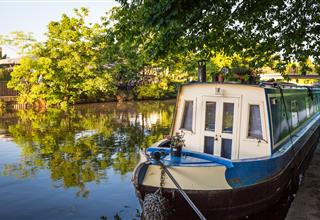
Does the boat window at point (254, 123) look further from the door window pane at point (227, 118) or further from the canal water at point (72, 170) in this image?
the canal water at point (72, 170)

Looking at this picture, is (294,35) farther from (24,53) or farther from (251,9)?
(24,53)

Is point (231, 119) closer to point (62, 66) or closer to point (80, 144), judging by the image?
point (80, 144)

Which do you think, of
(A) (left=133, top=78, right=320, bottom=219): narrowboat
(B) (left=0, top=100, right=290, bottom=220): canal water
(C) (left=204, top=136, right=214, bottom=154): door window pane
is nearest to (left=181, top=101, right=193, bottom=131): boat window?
(A) (left=133, top=78, right=320, bottom=219): narrowboat

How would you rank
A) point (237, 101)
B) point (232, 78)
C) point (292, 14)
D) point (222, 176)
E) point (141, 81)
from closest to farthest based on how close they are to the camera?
point (222, 176) < point (237, 101) < point (232, 78) < point (292, 14) < point (141, 81)

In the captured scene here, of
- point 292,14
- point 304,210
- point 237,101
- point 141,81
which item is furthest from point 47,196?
point 141,81

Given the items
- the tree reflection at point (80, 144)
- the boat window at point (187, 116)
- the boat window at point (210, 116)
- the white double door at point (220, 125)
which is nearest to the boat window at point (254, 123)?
the white double door at point (220, 125)

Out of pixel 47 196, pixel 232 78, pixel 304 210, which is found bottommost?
pixel 47 196

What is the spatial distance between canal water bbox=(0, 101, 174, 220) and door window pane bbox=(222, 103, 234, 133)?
9.71ft

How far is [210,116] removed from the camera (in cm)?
884

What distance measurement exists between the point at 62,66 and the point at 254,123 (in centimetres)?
2974

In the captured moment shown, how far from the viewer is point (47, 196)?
9.59 meters

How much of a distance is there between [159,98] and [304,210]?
139 feet

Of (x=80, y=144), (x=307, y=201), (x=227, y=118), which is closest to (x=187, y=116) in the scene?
(x=227, y=118)

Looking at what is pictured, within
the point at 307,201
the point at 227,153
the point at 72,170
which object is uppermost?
the point at 227,153
